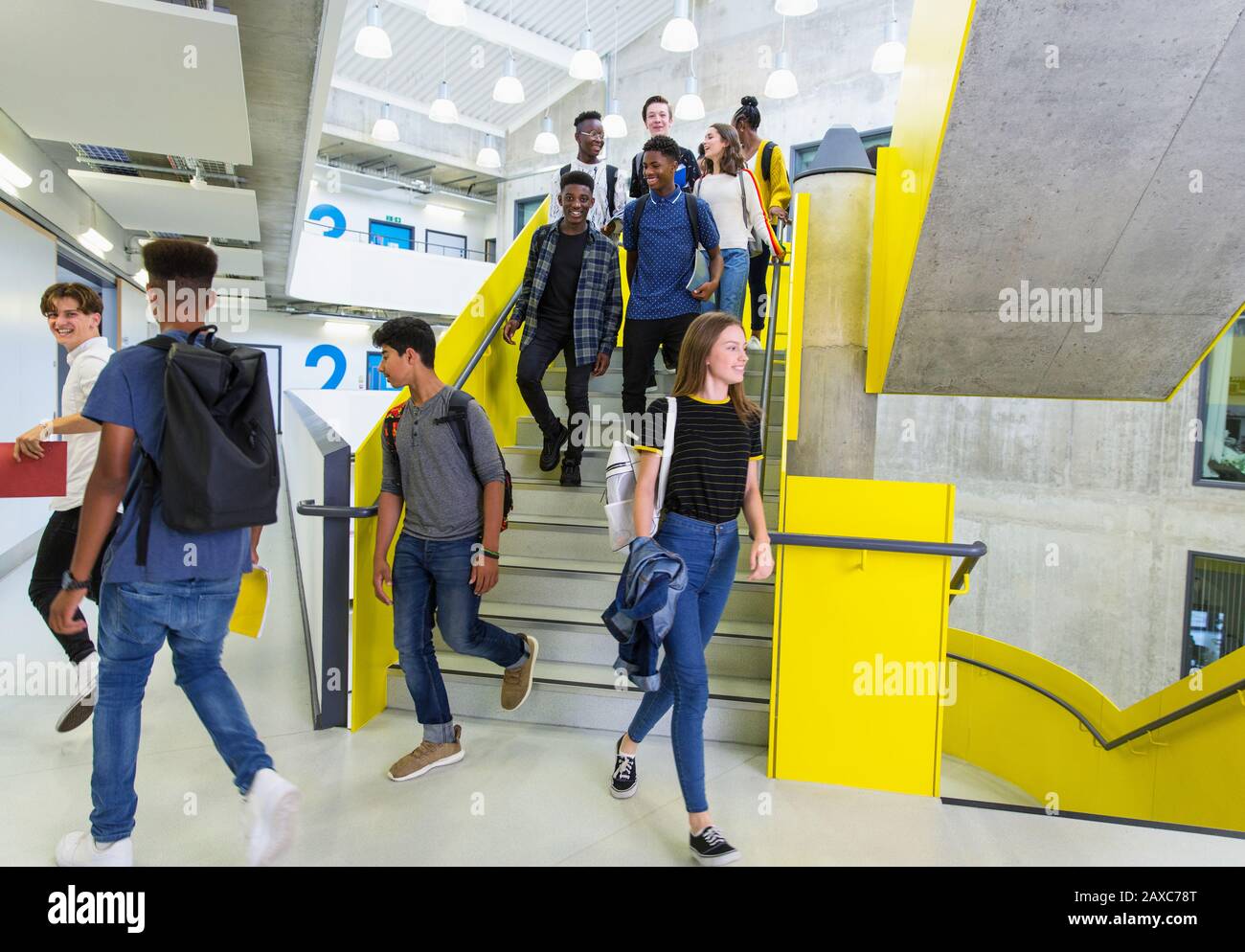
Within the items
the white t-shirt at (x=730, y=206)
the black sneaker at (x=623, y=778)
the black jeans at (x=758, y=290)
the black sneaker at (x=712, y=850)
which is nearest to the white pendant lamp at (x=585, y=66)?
the black jeans at (x=758, y=290)

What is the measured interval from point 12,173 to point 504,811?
5.66 m

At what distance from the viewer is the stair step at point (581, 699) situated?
11.1 feet

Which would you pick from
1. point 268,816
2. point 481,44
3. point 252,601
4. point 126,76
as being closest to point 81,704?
point 252,601

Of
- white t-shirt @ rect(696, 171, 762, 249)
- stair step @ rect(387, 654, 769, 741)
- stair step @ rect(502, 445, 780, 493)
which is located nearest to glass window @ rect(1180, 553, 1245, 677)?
stair step @ rect(502, 445, 780, 493)

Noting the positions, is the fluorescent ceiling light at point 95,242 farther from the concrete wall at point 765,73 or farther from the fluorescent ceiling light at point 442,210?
the fluorescent ceiling light at point 442,210

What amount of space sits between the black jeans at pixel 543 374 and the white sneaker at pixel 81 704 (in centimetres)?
237

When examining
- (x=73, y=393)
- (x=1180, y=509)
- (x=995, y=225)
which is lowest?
(x=1180, y=509)

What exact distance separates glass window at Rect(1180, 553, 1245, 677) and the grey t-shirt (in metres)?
8.17

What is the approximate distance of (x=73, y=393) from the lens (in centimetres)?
298
